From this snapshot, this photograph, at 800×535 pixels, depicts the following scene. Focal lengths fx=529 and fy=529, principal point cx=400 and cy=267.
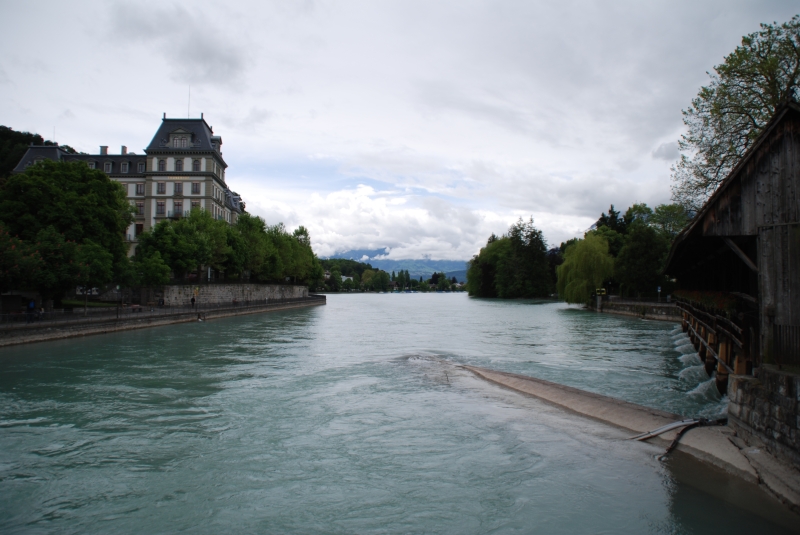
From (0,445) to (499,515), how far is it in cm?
920

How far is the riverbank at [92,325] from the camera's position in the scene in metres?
23.9

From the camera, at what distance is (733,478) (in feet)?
25.8

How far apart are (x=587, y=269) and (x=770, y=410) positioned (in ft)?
188

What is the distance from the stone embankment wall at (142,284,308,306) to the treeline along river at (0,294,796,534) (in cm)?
3210

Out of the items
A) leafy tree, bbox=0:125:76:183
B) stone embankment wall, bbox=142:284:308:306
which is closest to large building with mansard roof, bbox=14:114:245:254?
leafy tree, bbox=0:125:76:183

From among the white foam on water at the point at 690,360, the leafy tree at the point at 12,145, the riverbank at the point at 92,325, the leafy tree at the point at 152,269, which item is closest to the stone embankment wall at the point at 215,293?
the leafy tree at the point at 152,269

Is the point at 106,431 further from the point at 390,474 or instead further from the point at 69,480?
the point at 390,474

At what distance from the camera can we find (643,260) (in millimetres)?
59312

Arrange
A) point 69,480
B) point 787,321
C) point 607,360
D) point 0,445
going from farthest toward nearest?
point 607,360, point 0,445, point 69,480, point 787,321

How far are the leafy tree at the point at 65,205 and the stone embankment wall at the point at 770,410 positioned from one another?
1282 inches

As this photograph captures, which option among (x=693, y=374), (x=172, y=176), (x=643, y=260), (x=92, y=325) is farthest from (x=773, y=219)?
(x=172, y=176)

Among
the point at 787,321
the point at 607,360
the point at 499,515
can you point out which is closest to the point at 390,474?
the point at 499,515

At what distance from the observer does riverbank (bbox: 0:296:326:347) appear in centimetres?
2392

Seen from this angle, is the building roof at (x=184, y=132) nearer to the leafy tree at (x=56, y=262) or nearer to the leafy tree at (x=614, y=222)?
the leafy tree at (x=56, y=262)
